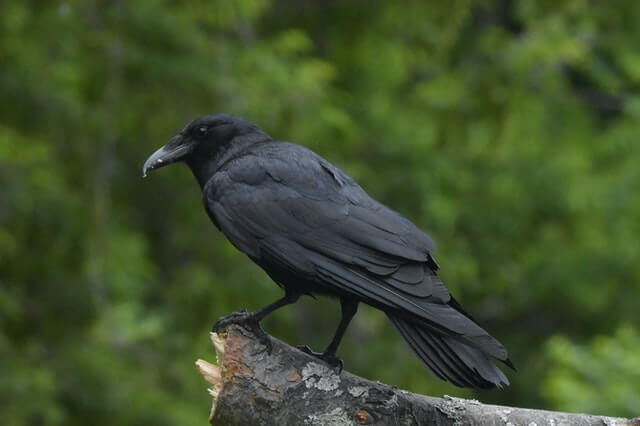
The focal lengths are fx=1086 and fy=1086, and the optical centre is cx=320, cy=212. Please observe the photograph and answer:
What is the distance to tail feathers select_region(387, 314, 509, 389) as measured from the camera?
12.2 ft

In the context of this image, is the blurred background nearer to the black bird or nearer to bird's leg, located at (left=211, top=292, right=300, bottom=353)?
the black bird

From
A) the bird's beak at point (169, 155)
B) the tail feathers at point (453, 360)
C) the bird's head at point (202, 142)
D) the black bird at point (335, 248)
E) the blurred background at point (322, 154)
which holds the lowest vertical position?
the tail feathers at point (453, 360)

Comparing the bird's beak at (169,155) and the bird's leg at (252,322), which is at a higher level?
the bird's beak at (169,155)

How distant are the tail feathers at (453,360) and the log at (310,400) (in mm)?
87

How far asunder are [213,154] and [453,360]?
1.68m

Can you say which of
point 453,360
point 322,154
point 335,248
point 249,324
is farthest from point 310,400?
point 322,154

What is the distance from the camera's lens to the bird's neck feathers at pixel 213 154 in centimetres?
490

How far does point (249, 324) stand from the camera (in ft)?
13.0

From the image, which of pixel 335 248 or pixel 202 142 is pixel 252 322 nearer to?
pixel 335 248

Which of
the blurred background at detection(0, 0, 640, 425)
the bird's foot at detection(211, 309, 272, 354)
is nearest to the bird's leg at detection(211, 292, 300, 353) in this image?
the bird's foot at detection(211, 309, 272, 354)

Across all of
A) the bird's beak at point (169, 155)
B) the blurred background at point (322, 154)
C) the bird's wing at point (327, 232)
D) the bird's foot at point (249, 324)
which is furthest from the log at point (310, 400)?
the blurred background at point (322, 154)

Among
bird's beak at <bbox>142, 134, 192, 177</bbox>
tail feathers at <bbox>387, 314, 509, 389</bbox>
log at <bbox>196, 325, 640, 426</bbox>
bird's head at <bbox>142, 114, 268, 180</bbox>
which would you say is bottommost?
log at <bbox>196, 325, 640, 426</bbox>

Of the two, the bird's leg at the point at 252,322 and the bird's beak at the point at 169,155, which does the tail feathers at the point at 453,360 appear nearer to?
the bird's leg at the point at 252,322

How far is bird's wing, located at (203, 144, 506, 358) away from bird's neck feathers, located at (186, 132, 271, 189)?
231 mm
